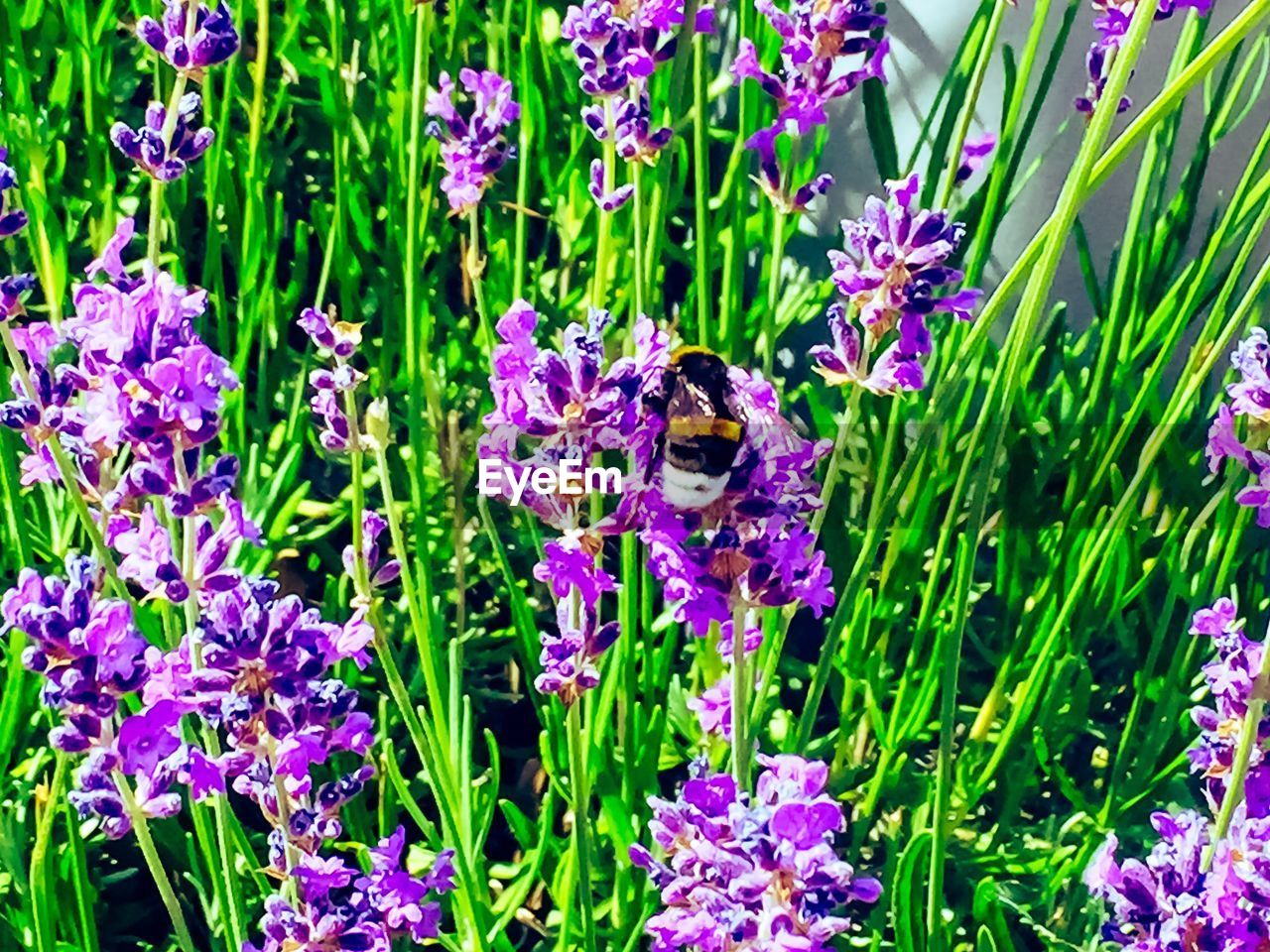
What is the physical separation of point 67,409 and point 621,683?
1.86 ft

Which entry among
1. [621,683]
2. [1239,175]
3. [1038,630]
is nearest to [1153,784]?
[1038,630]

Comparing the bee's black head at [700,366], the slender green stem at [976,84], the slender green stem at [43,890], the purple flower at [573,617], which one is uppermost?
the slender green stem at [976,84]

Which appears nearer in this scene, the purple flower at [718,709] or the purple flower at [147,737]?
the purple flower at [147,737]

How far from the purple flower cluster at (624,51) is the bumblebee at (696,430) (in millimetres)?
260

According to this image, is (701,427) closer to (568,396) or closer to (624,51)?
(568,396)

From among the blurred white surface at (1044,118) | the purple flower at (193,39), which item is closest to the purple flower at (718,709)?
the purple flower at (193,39)

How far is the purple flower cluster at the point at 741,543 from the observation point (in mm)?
895

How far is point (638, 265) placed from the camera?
116cm

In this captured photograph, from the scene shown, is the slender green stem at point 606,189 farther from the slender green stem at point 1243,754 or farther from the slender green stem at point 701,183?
the slender green stem at point 1243,754

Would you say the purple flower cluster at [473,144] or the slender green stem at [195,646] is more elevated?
the purple flower cluster at [473,144]

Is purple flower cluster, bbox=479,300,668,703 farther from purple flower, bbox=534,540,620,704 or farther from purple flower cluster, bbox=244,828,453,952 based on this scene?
purple flower cluster, bbox=244,828,453,952

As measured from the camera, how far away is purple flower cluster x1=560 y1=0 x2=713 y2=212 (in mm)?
1117

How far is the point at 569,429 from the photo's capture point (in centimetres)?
87

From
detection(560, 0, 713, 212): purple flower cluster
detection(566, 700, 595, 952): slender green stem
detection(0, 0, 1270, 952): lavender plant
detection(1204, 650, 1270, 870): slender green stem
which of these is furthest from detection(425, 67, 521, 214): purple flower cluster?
detection(1204, 650, 1270, 870): slender green stem
